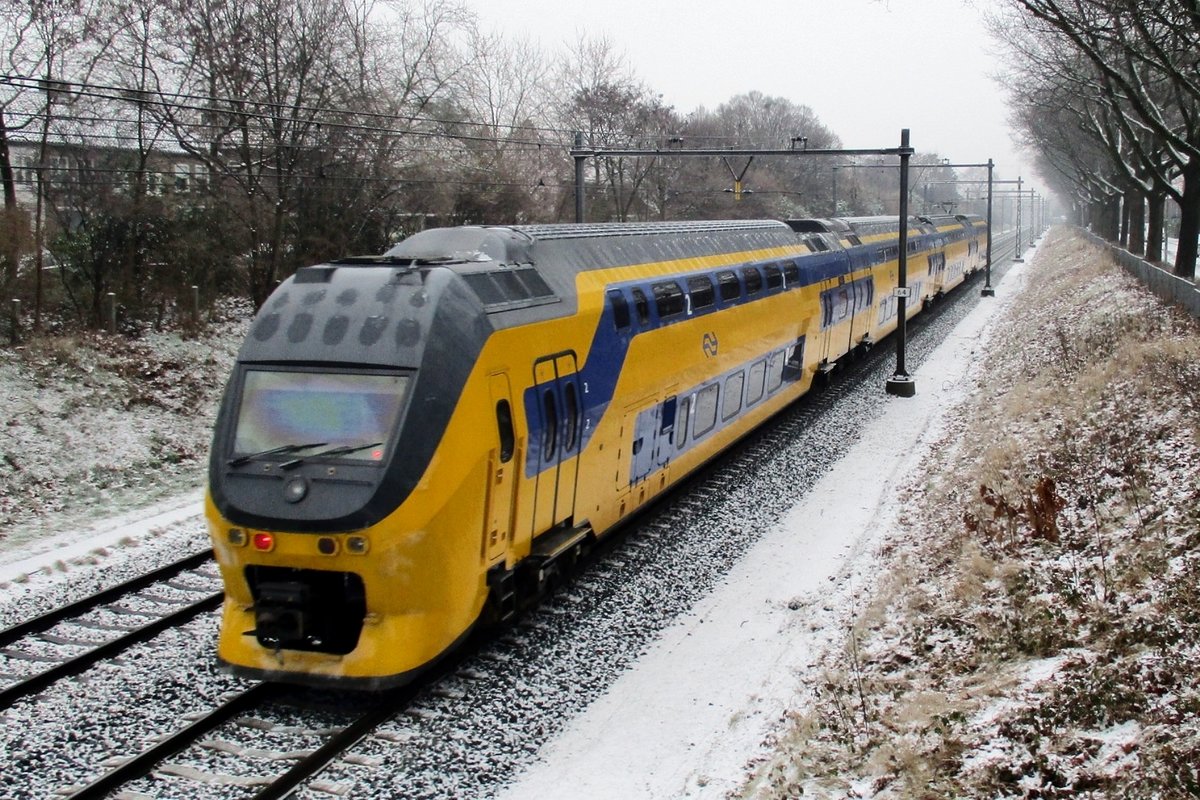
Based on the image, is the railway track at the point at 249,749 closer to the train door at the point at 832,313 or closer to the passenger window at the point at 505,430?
the passenger window at the point at 505,430

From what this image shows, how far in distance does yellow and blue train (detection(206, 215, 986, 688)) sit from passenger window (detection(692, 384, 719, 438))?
2.10 m

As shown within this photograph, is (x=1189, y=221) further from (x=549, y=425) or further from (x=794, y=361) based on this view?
(x=549, y=425)

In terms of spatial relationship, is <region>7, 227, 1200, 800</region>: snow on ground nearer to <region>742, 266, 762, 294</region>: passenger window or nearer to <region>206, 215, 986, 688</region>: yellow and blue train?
<region>206, 215, 986, 688</region>: yellow and blue train

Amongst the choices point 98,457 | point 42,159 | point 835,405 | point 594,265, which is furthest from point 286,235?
point 594,265

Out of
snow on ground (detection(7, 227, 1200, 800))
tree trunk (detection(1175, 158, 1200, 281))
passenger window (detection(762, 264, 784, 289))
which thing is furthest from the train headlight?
tree trunk (detection(1175, 158, 1200, 281))

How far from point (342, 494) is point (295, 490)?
0.37 metres

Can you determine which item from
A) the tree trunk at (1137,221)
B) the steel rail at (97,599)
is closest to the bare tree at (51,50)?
the steel rail at (97,599)

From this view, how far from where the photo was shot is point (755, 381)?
16.4m

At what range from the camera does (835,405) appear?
827 inches

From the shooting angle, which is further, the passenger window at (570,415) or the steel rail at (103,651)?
the passenger window at (570,415)

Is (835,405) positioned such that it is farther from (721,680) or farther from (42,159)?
(42,159)

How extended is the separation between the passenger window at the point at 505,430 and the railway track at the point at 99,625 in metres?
4.08

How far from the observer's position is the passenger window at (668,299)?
12.5 m

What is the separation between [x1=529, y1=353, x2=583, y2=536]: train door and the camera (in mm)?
9461
